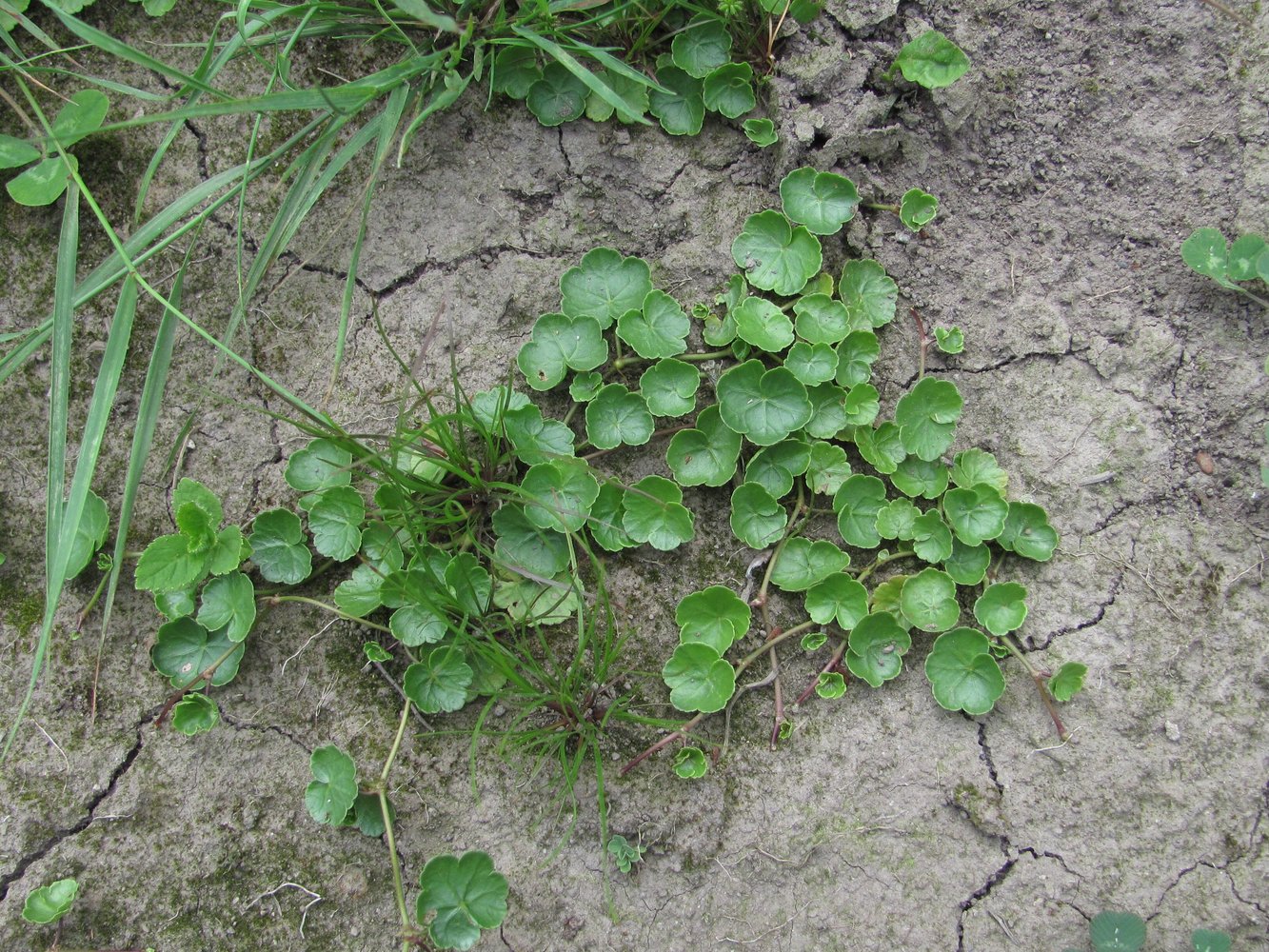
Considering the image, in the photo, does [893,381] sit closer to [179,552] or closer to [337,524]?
[337,524]

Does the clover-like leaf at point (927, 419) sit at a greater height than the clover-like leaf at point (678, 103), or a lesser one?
lesser

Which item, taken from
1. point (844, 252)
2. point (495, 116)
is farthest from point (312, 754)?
point (844, 252)

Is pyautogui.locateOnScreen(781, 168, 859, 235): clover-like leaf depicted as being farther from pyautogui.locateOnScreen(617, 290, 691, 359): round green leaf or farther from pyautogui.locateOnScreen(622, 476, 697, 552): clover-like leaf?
pyautogui.locateOnScreen(622, 476, 697, 552): clover-like leaf

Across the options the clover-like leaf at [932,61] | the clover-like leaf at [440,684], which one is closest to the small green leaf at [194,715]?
the clover-like leaf at [440,684]

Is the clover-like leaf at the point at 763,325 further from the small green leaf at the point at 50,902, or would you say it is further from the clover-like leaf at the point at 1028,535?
the small green leaf at the point at 50,902

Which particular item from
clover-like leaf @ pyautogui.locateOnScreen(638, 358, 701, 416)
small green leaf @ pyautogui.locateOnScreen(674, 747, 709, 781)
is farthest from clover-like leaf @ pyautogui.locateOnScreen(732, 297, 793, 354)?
small green leaf @ pyautogui.locateOnScreen(674, 747, 709, 781)

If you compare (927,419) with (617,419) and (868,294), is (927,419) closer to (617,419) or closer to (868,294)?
(868,294)
